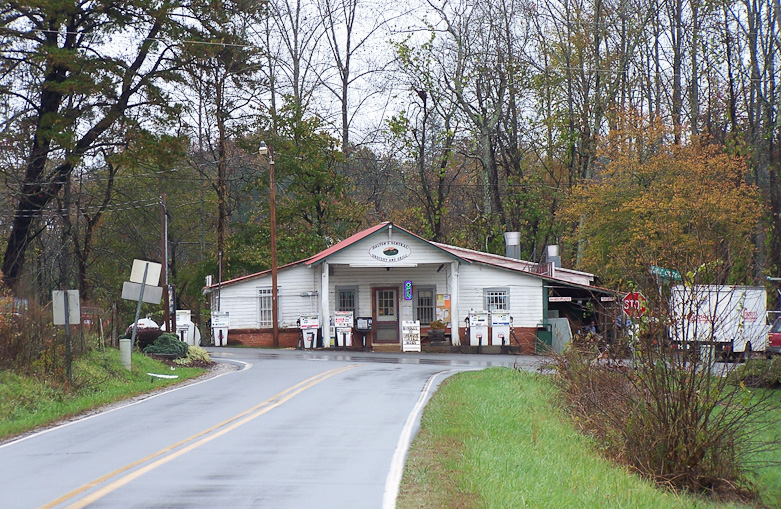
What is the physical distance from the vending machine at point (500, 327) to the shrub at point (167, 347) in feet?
47.4

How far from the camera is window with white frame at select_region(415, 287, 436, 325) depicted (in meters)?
40.7

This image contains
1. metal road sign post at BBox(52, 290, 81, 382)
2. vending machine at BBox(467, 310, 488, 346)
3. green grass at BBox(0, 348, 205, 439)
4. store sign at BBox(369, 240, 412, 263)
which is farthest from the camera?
store sign at BBox(369, 240, 412, 263)

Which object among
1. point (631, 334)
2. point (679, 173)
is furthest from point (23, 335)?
point (679, 173)

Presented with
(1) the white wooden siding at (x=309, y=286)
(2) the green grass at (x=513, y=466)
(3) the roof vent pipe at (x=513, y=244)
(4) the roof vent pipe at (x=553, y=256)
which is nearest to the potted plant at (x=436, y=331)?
(1) the white wooden siding at (x=309, y=286)

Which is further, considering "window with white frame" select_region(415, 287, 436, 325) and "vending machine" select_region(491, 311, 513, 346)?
"window with white frame" select_region(415, 287, 436, 325)

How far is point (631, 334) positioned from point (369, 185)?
4682 centimetres

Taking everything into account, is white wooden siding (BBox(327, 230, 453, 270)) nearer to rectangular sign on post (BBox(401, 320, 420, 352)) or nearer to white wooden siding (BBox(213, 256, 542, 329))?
white wooden siding (BBox(213, 256, 542, 329))

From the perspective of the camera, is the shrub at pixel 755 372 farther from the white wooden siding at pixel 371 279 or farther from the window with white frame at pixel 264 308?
the window with white frame at pixel 264 308

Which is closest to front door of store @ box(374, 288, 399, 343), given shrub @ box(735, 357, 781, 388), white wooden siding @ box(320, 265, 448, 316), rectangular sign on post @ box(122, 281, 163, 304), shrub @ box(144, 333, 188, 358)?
white wooden siding @ box(320, 265, 448, 316)

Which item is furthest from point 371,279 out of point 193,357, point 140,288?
point 140,288

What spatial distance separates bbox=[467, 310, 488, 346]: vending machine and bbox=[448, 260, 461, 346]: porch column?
0.83 metres

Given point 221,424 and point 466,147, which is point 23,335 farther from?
point 466,147

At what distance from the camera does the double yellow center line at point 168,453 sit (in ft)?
28.5

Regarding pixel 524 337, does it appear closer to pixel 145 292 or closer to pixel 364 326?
pixel 364 326
